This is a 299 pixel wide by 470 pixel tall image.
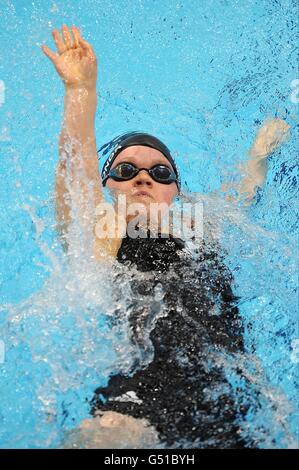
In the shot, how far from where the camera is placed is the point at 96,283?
2.23 metres

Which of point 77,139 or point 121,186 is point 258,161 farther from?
point 77,139

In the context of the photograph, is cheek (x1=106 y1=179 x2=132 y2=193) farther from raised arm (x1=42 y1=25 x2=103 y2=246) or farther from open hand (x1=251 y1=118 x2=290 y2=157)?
open hand (x1=251 y1=118 x2=290 y2=157)

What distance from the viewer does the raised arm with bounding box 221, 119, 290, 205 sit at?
9.77ft

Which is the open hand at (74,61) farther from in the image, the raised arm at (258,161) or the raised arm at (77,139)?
the raised arm at (258,161)

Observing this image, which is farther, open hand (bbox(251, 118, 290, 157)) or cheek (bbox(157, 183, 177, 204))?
open hand (bbox(251, 118, 290, 157))

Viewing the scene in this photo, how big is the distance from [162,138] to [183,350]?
2153mm

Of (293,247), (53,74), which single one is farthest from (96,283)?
(53,74)

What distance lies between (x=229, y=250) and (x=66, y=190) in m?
0.75

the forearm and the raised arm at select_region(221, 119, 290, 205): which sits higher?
the raised arm at select_region(221, 119, 290, 205)

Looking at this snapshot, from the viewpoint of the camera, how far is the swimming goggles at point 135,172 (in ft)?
8.36

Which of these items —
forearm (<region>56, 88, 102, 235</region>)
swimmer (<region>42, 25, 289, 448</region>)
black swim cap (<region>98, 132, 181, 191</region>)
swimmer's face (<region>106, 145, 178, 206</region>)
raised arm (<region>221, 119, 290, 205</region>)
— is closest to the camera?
swimmer (<region>42, 25, 289, 448</region>)

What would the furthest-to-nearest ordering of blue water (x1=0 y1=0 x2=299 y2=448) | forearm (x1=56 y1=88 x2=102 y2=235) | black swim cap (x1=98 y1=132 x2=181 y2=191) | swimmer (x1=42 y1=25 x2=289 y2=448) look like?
black swim cap (x1=98 y1=132 x2=181 y2=191) < forearm (x1=56 y1=88 x2=102 y2=235) < blue water (x1=0 y1=0 x2=299 y2=448) < swimmer (x1=42 y1=25 x2=289 y2=448)

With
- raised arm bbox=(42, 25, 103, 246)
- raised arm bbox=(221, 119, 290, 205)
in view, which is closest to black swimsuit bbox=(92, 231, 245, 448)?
raised arm bbox=(42, 25, 103, 246)

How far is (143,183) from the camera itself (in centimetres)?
254
